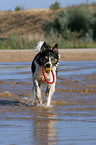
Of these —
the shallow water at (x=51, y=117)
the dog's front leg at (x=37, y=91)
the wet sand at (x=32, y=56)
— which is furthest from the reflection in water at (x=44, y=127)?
the wet sand at (x=32, y=56)

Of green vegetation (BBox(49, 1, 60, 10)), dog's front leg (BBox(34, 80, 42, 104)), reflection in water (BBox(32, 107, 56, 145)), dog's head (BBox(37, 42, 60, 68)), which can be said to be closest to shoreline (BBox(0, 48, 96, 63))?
dog's front leg (BBox(34, 80, 42, 104))

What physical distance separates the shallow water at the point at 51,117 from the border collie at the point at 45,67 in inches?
14.8

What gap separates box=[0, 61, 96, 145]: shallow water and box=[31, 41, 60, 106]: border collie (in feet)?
1.23

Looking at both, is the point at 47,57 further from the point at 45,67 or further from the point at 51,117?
the point at 51,117

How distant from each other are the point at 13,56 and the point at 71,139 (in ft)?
73.4

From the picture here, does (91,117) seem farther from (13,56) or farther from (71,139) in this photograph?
(13,56)

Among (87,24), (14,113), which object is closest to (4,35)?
(87,24)

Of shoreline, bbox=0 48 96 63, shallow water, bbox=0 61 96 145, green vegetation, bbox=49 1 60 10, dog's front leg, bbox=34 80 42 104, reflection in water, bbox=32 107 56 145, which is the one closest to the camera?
reflection in water, bbox=32 107 56 145

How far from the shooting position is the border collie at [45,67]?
9992mm

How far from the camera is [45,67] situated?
10.2 meters

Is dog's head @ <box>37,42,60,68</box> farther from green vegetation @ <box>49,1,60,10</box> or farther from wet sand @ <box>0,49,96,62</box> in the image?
green vegetation @ <box>49,1,60,10</box>

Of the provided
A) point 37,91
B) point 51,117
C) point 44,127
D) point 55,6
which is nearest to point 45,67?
point 37,91

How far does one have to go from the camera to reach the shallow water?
21.9 feet

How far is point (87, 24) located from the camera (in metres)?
57.7
